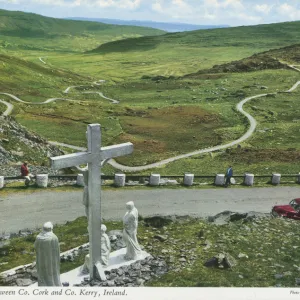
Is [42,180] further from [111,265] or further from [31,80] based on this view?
[31,80]

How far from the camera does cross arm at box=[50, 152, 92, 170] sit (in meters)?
13.6

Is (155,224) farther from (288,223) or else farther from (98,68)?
(98,68)

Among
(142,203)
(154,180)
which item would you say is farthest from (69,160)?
(154,180)

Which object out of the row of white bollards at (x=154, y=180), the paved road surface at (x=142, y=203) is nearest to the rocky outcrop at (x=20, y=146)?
the row of white bollards at (x=154, y=180)

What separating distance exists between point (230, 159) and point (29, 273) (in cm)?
3103

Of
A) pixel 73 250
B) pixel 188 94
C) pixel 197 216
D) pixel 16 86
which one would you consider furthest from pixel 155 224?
pixel 16 86

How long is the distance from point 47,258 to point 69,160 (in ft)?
9.27

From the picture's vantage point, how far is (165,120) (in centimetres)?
6800

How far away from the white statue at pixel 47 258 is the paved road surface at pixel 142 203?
463 inches

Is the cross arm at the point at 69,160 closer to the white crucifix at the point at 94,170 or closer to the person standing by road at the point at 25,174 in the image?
the white crucifix at the point at 94,170

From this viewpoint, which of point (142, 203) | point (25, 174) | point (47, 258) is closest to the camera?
point (47, 258)

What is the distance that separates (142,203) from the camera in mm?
29375

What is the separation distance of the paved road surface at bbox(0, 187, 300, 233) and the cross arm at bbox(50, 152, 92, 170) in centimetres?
1195

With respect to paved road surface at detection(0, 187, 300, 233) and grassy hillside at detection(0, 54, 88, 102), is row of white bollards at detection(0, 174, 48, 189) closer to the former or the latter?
paved road surface at detection(0, 187, 300, 233)
